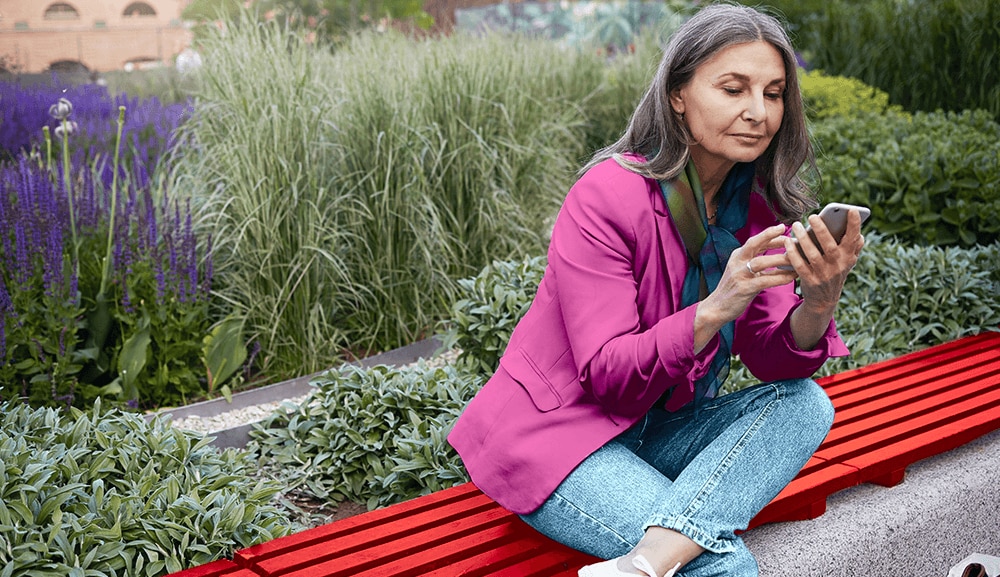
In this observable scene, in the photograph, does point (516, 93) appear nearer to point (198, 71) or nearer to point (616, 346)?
point (198, 71)

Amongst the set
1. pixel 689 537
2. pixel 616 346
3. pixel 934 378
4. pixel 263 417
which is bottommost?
pixel 263 417

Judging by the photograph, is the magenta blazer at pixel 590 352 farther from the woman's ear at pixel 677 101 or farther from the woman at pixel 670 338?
the woman's ear at pixel 677 101

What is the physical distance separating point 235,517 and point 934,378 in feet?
8.10

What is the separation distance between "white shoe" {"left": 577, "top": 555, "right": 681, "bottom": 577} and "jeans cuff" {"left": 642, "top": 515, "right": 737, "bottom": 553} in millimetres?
61

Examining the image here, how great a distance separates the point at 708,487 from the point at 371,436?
56.8 inches

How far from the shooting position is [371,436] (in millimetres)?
3146

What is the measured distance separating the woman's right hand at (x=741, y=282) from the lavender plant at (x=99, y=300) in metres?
2.37

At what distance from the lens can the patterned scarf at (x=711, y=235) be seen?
6.81ft

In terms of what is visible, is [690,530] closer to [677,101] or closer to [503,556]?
[503,556]

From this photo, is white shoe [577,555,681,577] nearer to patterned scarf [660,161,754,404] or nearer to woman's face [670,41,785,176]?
patterned scarf [660,161,754,404]

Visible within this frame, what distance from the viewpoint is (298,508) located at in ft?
9.69

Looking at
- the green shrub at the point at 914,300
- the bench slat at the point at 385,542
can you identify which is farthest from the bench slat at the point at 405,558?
the green shrub at the point at 914,300

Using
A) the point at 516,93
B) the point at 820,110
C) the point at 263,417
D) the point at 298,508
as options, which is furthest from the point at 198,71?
the point at 820,110

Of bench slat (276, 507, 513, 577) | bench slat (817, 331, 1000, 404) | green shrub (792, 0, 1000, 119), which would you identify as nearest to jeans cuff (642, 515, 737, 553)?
bench slat (276, 507, 513, 577)
